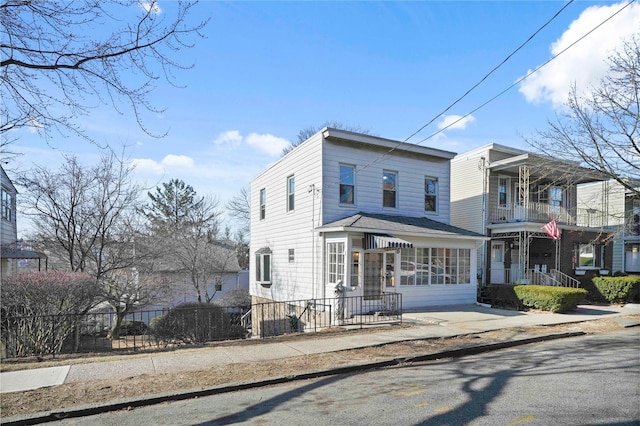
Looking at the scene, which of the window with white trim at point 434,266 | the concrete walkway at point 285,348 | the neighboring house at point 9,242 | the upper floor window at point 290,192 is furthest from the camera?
the upper floor window at point 290,192

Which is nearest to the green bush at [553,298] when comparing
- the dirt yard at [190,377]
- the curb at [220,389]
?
the dirt yard at [190,377]

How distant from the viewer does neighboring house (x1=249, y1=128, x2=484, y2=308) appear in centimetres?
1462

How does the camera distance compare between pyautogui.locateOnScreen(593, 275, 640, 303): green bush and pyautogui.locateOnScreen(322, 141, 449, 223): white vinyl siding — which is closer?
pyautogui.locateOnScreen(322, 141, 449, 223): white vinyl siding

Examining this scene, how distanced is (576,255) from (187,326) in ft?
71.0

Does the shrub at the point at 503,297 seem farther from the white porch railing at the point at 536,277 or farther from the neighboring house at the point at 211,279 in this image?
the neighboring house at the point at 211,279

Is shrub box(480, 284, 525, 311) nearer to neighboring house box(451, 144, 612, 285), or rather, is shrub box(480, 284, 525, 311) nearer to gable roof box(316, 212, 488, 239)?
gable roof box(316, 212, 488, 239)

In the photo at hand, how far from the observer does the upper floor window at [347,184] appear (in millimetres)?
16047

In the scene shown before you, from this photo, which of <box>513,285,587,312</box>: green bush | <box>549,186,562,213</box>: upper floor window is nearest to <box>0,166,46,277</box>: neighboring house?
<box>513,285,587,312</box>: green bush

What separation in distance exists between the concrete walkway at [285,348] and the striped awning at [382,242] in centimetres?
234

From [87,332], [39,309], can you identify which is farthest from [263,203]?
[39,309]

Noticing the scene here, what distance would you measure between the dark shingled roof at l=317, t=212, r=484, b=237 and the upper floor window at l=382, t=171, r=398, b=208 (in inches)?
29.7

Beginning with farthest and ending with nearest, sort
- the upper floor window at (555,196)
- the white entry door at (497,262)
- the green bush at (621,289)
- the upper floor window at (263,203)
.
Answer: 1. the upper floor window at (555,196)
2. the upper floor window at (263,203)
3. the white entry door at (497,262)
4. the green bush at (621,289)

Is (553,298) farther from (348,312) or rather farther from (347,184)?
(347,184)

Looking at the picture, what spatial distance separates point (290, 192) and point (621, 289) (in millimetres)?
15270
